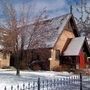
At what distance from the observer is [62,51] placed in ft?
133

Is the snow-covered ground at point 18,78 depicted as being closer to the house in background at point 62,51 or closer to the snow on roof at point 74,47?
the house in background at point 62,51

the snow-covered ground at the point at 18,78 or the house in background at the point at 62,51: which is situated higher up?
the house in background at the point at 62,51

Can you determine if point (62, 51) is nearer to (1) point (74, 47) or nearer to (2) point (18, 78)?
(1) point (74, 47)

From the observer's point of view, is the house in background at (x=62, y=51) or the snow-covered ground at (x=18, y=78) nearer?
the snow-covered ground at (x=18, y=78)

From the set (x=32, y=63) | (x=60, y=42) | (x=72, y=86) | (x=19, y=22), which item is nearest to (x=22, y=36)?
(x=19, y=22)

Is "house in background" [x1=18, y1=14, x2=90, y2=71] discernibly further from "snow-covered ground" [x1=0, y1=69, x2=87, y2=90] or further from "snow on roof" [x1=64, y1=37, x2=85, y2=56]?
"snow-covered ground" [x1=0, y1=69, x2=87, y2=90]

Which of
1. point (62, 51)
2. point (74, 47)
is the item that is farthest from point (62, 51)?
point (74, 47)

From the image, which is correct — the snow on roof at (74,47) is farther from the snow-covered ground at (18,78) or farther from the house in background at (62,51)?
the snow-covered ground at (18,78)

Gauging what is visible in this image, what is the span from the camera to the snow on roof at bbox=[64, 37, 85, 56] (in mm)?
38062

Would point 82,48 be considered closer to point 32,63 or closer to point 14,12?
point 32,63

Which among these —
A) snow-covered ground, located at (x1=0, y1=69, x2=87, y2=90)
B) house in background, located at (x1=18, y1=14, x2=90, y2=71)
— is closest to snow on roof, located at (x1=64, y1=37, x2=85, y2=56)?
house in background, located at (x1=18, y1=14, x2=90, y2=71)

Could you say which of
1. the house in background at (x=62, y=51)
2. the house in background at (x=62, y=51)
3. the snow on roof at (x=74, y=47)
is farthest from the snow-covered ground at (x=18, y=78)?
the snow on roof at (x=74, y=47)

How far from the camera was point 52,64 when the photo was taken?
3928cm

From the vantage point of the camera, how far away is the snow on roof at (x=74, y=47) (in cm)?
3806
